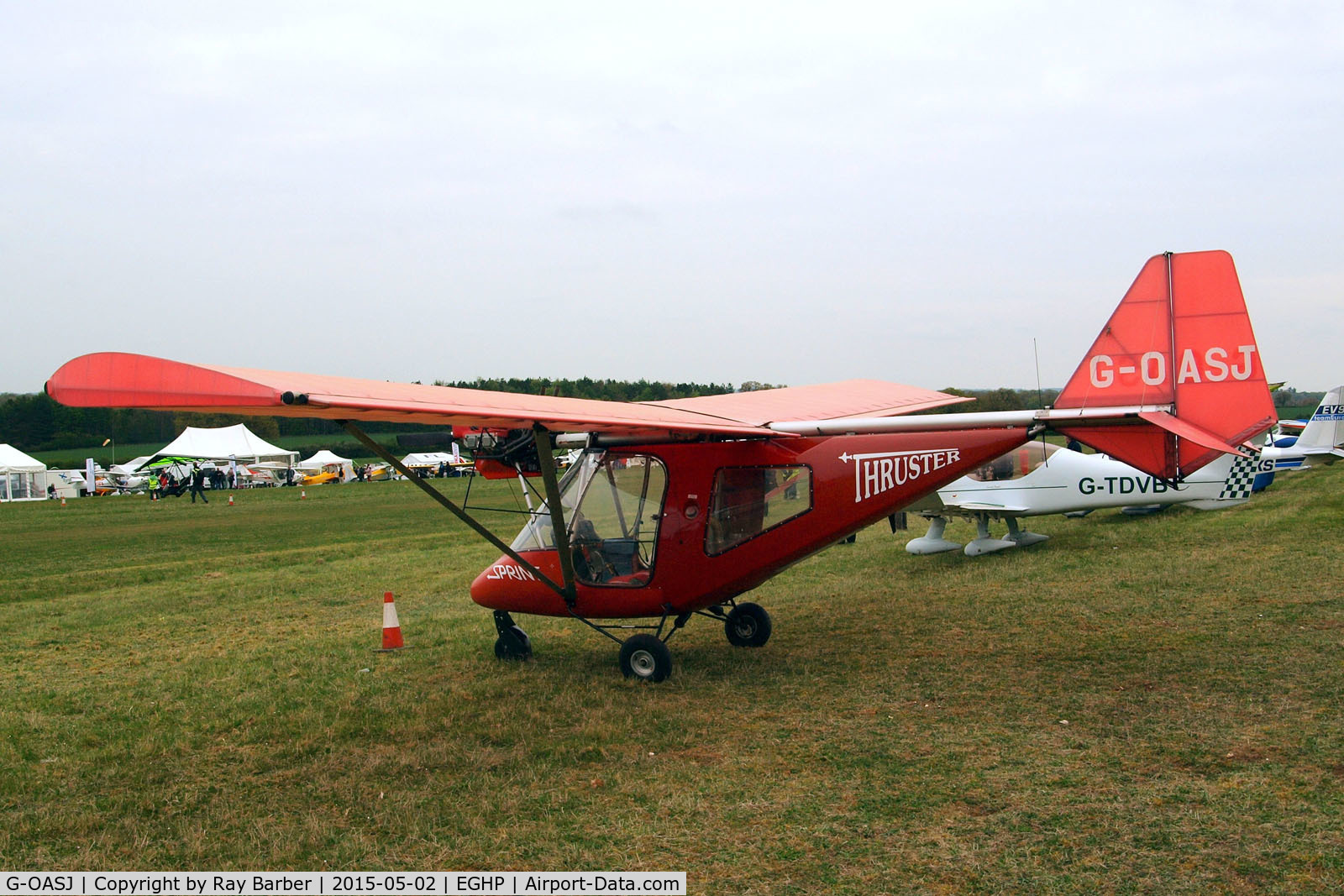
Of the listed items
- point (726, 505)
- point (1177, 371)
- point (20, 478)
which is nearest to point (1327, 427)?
point (1177, 371)

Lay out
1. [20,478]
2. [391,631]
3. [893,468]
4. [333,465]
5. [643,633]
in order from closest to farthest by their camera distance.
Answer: [893,468]
[643,633]
[391,631]
[20,478]
[333,465]

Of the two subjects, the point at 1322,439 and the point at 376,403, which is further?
the point at 1322,439

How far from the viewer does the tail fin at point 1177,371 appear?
706 centimetres

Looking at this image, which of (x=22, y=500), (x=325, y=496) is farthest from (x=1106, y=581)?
(x=22, y=500)

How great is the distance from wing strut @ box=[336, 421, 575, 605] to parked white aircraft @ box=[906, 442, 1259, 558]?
28.4ft

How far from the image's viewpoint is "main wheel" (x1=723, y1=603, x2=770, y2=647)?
884cm

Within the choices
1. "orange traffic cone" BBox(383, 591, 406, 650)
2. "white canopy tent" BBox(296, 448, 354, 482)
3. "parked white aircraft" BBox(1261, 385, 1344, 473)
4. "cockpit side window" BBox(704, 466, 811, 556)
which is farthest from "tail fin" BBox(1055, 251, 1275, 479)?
"white canopy tent" BBox(296, 448, 354, 482)

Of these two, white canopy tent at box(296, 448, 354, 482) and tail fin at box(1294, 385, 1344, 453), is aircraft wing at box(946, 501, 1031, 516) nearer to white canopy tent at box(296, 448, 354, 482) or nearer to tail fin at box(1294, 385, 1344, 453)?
tail fin at box(1294, 385, 1344, 453)

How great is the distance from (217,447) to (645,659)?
53.0 meters

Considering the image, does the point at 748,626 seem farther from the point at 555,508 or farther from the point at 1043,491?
the point at 1043,491

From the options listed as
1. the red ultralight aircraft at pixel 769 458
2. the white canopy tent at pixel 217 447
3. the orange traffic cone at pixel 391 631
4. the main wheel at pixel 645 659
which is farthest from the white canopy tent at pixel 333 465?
the main wheel at pixel 645 659

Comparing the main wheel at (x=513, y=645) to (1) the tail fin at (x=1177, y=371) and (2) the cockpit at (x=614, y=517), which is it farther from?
(1) the tail fin at (x=1177, y=371)

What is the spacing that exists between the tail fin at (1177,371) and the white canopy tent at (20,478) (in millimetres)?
53372

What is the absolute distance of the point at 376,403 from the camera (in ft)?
18.1
